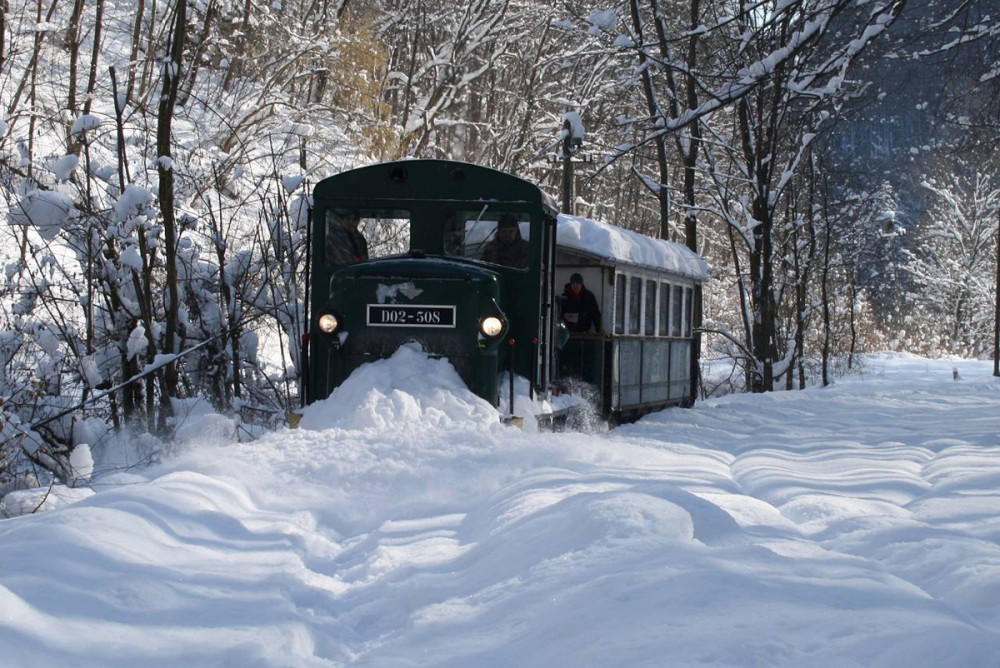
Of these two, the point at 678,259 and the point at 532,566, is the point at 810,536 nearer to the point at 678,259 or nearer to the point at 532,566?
the point at 532,566

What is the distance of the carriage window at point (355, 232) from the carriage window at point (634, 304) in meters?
4.43

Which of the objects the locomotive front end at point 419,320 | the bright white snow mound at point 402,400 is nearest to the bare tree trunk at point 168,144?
the locomotive front end at point 419,320

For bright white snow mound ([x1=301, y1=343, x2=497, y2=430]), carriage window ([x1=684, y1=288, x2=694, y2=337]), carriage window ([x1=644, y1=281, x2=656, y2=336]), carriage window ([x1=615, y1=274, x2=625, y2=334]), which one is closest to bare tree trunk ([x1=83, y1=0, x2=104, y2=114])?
bright white snow mound ([x1=301, y1=343, x2=497, y2=430])

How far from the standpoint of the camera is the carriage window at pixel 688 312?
17.0 metres

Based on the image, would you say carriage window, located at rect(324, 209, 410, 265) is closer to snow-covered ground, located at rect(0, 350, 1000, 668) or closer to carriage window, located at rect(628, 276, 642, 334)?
snow-covered ground, located at rect(0, 350, 1000, 668)

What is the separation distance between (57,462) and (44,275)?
265 centimetres

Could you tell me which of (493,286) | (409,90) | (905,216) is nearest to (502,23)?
(409,90)

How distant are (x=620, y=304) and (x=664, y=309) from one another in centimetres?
273

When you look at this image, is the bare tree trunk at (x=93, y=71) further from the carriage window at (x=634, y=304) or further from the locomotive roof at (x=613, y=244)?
the carriage window at (x=634, y=304)

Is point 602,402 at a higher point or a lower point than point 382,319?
lower

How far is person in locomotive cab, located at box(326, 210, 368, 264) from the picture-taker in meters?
10.0

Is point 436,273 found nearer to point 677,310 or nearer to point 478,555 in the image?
point 478,555

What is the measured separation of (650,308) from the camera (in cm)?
1479

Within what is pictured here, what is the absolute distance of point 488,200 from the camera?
9906 mm
